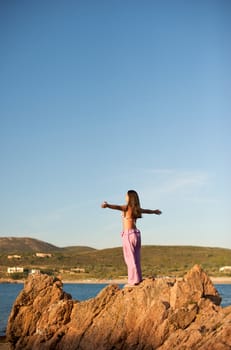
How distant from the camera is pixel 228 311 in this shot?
1122 centimetres

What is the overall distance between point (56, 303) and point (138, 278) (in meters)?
2.57

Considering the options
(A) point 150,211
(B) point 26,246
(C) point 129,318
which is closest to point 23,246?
(B) point 26,246

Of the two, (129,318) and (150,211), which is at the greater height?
(150,211)

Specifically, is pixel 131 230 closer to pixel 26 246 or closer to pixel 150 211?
pixel 150 211

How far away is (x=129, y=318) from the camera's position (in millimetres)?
13000

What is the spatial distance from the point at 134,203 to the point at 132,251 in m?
1.16

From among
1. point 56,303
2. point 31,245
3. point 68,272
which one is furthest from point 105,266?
point 56,303

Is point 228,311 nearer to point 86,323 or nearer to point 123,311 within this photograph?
point 123,311

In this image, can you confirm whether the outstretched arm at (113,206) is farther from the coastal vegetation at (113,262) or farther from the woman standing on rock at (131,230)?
the coastal vegetation at (113,262)

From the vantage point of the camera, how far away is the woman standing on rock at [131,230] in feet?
47.8

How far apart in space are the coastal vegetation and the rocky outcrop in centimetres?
7688

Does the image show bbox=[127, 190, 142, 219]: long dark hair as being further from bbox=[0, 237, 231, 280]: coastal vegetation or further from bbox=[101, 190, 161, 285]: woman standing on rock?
bbox=[0, 237, 231, 280]: coastal vegetation

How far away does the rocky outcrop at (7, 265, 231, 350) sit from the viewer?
10.9 metres

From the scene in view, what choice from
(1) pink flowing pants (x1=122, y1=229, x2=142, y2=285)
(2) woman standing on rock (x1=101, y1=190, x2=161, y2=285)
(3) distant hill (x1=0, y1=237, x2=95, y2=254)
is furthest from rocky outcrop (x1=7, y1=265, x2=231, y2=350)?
(3) distant hill (x1=0, y1=237, x2=95, y2=254)
